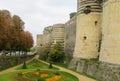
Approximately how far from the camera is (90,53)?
38.3 metres

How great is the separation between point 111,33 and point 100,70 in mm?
4872

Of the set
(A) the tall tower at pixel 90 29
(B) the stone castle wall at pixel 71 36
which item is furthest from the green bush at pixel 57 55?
(A) the tall tower at pixel 90 29

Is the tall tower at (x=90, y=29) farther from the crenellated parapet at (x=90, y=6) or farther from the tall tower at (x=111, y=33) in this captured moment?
the tall tower at (x=111, y=33)

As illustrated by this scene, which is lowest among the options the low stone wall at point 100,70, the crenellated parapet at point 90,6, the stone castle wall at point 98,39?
the low stone wall at point 100,70

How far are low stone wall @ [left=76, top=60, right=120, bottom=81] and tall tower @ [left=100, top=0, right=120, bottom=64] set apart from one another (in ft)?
2.39

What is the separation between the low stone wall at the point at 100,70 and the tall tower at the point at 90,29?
1.77 metres

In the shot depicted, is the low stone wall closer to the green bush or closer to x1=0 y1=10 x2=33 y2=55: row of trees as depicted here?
x1=0 y1=10 x2=33 y2=55: row of trees

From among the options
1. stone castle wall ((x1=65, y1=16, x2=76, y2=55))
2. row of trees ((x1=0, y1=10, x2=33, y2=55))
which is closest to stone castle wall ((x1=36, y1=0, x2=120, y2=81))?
stone castle wall ((x1=65, y1=16, x2=76, y2=55))

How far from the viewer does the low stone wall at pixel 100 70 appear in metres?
27.2

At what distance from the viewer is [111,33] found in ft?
95.7

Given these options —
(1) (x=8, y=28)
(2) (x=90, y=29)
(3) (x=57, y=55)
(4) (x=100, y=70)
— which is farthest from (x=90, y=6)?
→ (3) (x=57, y=55)

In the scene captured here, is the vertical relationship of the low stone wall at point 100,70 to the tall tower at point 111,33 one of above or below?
below

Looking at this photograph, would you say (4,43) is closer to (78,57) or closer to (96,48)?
(78,57)

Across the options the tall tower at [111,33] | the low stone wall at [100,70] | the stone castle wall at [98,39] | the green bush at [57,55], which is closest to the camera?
the low stone wall at [100,70]
